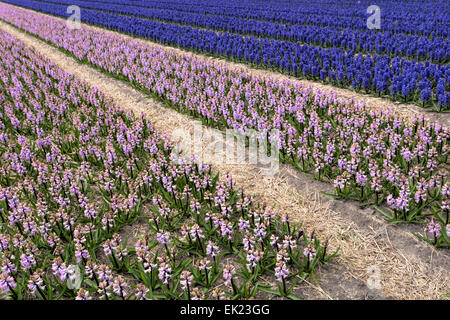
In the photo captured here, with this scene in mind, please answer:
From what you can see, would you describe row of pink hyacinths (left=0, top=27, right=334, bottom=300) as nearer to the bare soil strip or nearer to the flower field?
the bare soil strip

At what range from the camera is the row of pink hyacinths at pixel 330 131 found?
6.45m

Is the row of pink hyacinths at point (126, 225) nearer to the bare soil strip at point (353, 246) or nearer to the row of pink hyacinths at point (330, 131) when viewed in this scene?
the bare soil strip at point (353, 246)

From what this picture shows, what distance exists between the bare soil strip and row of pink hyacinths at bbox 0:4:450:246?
1.00 ft

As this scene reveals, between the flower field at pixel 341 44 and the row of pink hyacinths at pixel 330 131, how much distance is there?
2.27 m

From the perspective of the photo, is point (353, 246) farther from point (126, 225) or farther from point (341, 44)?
point (341, 44)

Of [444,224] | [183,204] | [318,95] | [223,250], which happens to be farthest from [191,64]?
[444,224]

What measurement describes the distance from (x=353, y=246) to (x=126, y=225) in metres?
4.20

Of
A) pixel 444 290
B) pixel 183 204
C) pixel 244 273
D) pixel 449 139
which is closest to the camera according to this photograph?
pixel 444 290

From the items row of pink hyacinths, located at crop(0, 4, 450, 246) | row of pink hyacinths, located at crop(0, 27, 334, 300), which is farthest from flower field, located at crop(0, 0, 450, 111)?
row of pink hyacinths, located at crop(0, 27, 334, 300)

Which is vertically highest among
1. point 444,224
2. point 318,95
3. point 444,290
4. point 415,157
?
point 318,95

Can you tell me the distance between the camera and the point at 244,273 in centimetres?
531

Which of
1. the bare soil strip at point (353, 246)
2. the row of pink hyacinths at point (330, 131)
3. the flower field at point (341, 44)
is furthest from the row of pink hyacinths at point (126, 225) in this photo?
the flower field at point (341, 44)
